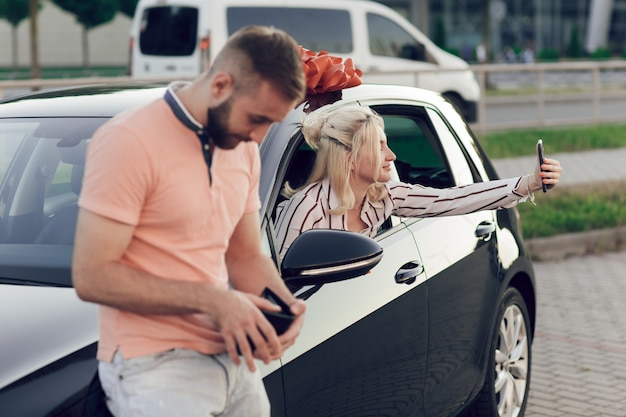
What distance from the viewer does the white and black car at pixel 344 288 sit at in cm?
288

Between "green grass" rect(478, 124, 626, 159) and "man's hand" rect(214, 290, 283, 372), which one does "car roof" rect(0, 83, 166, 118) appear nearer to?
"man's hand" rect(214, 290, 283, 372)

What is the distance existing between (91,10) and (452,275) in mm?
47172

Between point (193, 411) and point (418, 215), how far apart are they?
2011 millimetres

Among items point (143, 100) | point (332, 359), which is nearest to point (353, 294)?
point (332, 359)

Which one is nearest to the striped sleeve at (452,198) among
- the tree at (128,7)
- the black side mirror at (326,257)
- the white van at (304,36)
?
the black side mirror at (326,257)

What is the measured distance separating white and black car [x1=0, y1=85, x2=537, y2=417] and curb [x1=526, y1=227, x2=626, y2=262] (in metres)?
4.86

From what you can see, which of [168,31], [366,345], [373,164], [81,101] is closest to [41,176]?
[81,101]

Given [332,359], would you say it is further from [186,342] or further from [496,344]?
[496,344]

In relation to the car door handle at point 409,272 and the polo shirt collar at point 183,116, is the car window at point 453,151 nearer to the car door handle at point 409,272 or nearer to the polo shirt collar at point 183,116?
the car door handle at point 409,272

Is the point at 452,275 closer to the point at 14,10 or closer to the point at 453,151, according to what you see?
the point at 453,151

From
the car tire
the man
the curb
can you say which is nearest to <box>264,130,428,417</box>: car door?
the man

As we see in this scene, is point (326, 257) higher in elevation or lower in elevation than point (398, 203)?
higher

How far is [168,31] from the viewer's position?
18.3 meters

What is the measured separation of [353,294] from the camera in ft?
11.8
